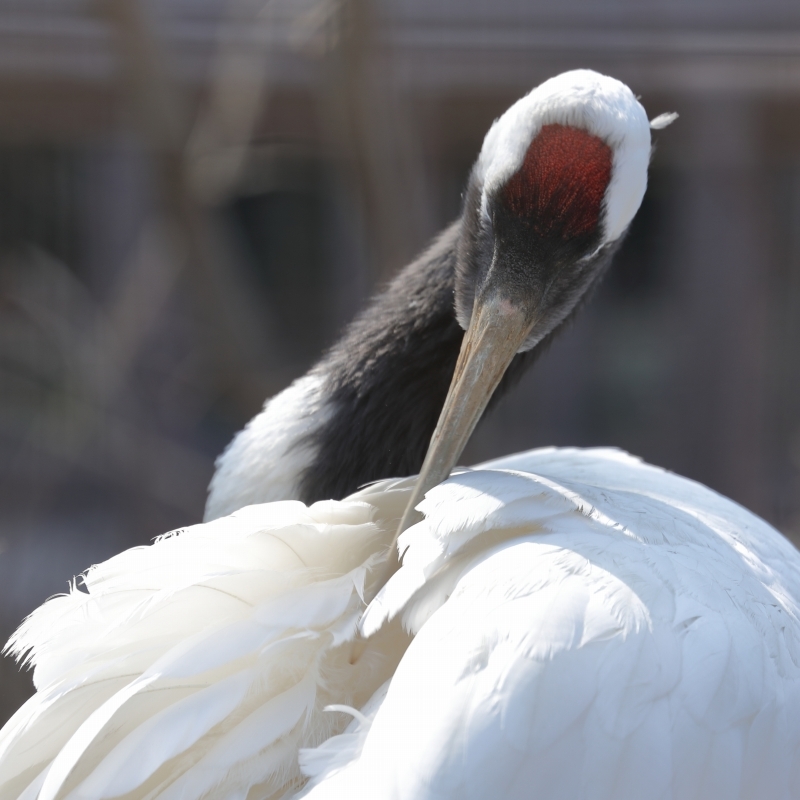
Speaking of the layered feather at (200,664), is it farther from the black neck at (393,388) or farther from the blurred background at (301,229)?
the blurred background at (301,229)

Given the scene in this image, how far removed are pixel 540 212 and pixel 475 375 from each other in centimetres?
23

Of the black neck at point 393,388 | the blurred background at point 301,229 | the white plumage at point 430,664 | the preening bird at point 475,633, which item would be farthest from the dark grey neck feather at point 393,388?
the blurred background at point 301,229

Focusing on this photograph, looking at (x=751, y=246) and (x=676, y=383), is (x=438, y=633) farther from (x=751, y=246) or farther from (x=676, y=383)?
(x=676, y=383)

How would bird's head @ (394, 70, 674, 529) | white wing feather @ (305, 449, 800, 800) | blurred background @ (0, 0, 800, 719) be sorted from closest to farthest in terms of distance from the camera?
white wing feather @ (305, 449, 800, 800)
bird's head @ (394, 70, 674, 529)
blurred background @ (0, 0, 800, 719)

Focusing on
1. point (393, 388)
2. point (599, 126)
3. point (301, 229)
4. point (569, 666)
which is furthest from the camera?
point (301, 229)

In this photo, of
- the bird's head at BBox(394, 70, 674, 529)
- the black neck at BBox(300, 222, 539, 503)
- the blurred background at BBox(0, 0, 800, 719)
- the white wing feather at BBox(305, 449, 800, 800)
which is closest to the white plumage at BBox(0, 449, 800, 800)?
the white wing feather at BBox(305, 449, 800, 800)

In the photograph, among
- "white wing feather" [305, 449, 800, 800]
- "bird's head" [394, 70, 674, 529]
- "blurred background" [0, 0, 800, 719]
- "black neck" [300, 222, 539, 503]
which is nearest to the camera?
"white wing feather" [305, 449, 800, 800]

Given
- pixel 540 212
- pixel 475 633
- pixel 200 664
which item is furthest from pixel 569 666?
pixel 540 212

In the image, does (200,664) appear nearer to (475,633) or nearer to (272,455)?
(475,633)

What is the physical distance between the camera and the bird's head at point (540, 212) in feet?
4.07

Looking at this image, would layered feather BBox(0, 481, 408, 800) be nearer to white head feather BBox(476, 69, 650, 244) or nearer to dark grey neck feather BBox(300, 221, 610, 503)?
dark grey neck feather BBox(300, 221, 610, 503)

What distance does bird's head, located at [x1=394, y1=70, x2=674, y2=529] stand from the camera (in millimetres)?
1241

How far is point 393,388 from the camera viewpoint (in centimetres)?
160

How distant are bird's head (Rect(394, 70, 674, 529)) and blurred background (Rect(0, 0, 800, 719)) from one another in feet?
4.80
